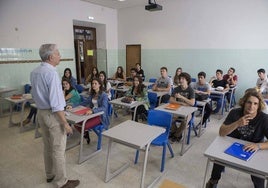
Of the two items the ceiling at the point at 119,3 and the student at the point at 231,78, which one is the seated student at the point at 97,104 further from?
the ceiling at the point at 119,3

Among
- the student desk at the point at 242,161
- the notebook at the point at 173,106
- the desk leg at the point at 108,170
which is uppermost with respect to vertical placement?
the student desk at the point at 242,161

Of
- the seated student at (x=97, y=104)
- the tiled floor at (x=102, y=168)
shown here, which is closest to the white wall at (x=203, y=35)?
the tiled floor at (x=102, y=168)

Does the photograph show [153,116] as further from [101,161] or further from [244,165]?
[244,165]

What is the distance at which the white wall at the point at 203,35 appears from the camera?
19.3 ft

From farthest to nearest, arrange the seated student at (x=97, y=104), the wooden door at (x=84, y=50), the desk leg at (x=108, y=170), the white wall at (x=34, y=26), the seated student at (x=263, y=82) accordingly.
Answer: the wooden door at (x=84, y=50) < the white wall at (x=34, y=26) < the seated student at (x=263, y=82) < the seated student at (x=97, y=104) < the desk leg at (x=108, y=170)

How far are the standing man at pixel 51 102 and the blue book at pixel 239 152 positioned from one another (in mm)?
1611

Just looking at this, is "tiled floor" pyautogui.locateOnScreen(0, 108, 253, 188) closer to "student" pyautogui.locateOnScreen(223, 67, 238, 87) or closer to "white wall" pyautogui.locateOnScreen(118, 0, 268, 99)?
"student" pyautogui.locateOnScreen(223, 67, 238, 87)

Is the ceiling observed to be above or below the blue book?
above

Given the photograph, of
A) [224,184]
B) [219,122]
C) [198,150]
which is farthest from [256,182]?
[219,122]

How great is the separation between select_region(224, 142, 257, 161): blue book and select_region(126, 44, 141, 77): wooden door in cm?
678

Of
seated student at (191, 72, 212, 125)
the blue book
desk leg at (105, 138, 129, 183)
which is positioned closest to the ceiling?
seated student at (191, 72, 212, 125)

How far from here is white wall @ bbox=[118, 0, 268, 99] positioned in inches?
231

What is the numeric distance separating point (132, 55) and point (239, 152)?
281 inches

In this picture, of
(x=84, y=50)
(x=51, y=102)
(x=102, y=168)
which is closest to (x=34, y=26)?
(x=84, y=50)
